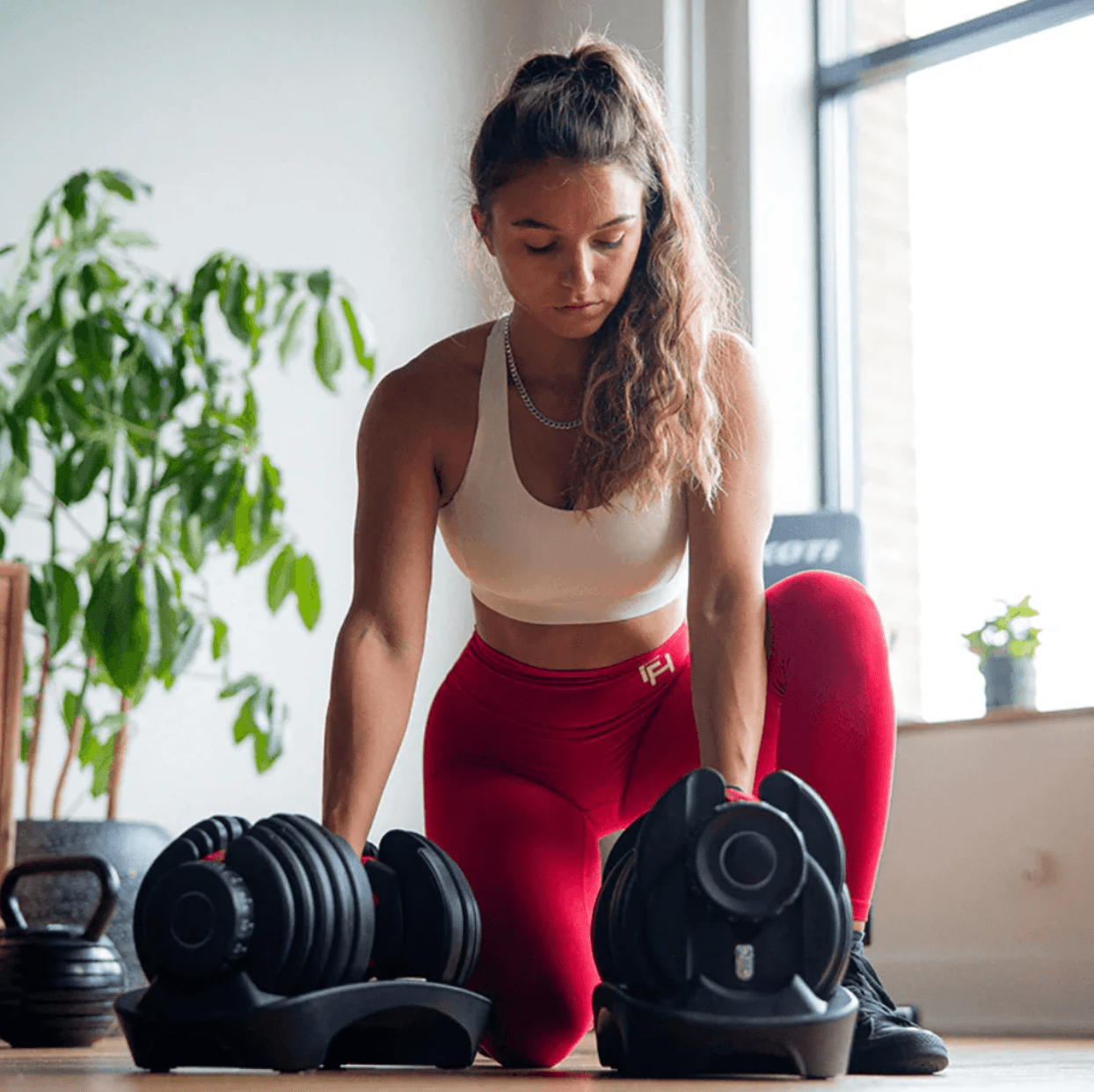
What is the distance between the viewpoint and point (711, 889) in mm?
913

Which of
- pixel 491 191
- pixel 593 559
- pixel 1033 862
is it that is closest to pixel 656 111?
pixel 491 191

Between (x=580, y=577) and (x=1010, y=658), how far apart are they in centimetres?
148

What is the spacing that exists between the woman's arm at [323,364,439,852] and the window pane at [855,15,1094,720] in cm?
160

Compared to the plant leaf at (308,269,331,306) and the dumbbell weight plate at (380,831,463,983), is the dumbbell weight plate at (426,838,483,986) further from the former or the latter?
the plant leaf at (308,269,331,306)

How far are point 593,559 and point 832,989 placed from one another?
0.55 metres

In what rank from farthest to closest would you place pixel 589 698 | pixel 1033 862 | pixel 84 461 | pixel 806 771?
1. pixel 1033 862
2. pixel 84 461
3. pixel 589 698
4. pixel 806 771

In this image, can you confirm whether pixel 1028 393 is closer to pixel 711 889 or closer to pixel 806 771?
pixel 806 771

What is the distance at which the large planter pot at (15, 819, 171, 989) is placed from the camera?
2.03m

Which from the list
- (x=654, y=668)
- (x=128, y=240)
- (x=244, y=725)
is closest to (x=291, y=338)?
(x=128, y=240)

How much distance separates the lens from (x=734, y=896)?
915 millimetres

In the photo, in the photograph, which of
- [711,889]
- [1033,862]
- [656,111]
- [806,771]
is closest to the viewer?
[711,889]

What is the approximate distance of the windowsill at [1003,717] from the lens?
2543mm

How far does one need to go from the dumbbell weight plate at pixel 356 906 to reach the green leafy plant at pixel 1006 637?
6.13 ft

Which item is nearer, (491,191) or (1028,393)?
(491,191)
